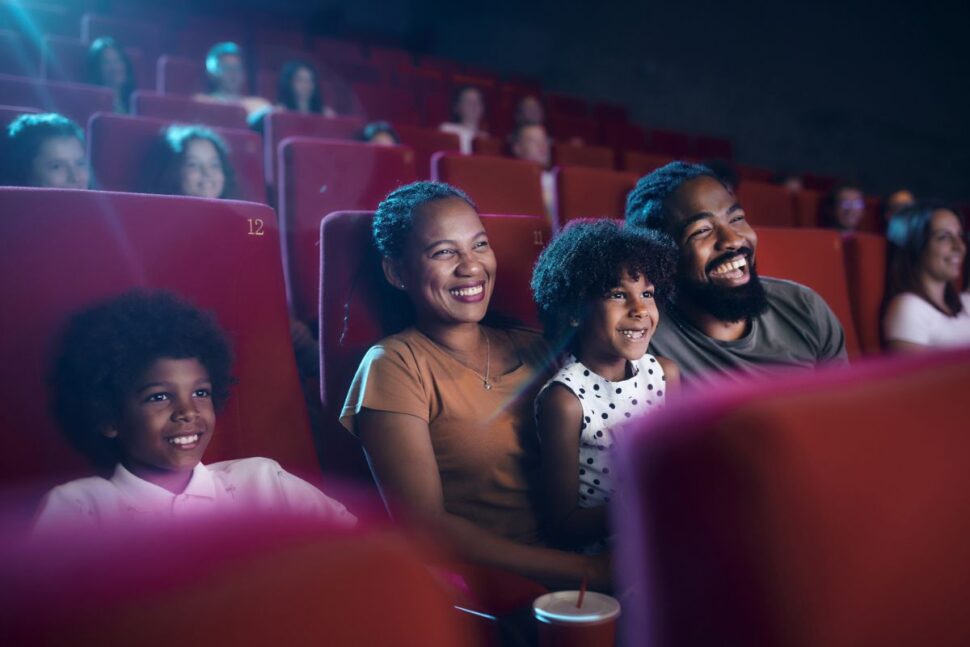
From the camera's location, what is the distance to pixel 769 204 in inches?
35.6

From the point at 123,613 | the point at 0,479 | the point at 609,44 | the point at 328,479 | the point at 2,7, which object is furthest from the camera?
the point at 609,44

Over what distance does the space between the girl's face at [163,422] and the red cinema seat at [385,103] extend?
1.24m

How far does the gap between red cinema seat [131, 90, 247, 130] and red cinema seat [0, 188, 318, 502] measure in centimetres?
63

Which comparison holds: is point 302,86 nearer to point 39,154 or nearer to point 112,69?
point 112,69

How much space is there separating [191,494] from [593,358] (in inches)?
7.2

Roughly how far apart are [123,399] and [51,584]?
0.21 metres

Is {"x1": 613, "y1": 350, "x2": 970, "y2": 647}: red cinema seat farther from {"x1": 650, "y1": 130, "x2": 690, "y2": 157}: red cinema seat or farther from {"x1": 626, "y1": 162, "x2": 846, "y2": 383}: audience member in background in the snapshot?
{"x1": 650, "y1": 130, "x2": 690, "y2": 157}: red cinema seat

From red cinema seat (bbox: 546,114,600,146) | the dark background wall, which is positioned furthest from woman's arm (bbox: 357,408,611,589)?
the dark background wall

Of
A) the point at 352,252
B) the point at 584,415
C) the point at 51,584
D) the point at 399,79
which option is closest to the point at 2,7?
the point at 399,79

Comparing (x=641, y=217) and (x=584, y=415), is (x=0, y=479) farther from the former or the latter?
(x=641, y=217)

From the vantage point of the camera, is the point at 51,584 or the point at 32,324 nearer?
the point at 51,584

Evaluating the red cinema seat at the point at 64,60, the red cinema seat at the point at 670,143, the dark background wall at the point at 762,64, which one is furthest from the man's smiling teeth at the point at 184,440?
the dark background wall at the point at 762,64

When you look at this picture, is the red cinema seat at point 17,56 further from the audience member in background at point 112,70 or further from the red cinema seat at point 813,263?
the red cinema seat at point 813,263

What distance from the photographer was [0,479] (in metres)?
0.27
